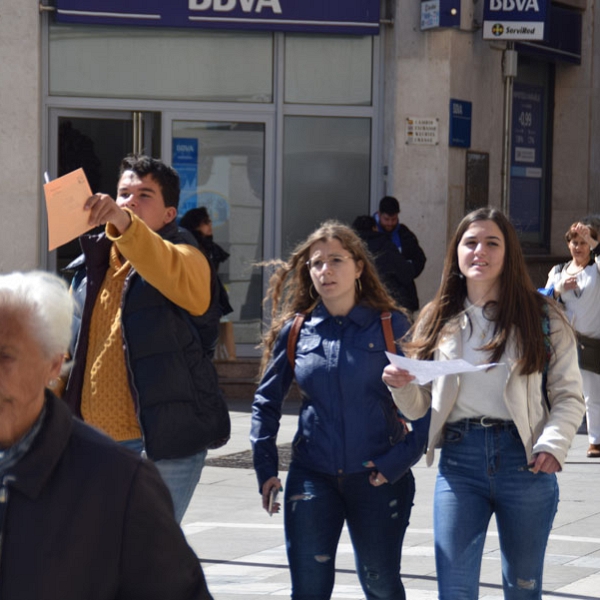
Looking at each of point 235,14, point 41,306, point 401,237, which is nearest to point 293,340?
point 41,306

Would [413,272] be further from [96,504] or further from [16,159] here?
[96,504]

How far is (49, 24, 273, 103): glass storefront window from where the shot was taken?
546 inches

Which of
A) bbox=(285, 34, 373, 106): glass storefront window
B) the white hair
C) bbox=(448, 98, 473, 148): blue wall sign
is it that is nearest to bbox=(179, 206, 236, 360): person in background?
bbox=(285, 34, 373, 106): glass storefront window

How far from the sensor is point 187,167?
14.3m

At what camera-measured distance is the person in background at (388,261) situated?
12.6m

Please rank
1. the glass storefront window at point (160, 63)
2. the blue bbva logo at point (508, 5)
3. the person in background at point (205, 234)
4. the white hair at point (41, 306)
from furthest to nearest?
the blue bbva logo at point (508, 5), the glass storefront window at point (160, 63), the person in background at point (205, 234), the white hair at point (41, 306)

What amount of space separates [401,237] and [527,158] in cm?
406

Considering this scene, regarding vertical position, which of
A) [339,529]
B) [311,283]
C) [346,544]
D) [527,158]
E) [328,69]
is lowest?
[346,544]

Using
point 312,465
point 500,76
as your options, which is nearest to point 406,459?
point 312,465

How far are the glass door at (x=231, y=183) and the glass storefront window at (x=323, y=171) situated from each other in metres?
0.27

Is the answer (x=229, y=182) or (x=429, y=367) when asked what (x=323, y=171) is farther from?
(x=429, y=367)

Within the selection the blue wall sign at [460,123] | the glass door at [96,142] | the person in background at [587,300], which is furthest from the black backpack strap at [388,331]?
the blue wall sign at [460,123]

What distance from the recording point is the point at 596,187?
687 inches

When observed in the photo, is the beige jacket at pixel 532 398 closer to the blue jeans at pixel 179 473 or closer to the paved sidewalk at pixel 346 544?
the blue jeans at pixel 179 473
